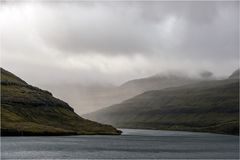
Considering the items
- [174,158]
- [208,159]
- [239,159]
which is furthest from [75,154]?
[239,159]

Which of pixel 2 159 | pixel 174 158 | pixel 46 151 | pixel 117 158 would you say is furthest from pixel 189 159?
pixel 2 159

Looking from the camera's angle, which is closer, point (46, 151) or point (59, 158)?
point (59, 158)

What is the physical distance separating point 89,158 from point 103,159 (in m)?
5.62

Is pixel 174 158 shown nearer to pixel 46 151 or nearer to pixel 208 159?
pixel 208 159

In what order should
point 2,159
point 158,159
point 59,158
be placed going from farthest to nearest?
point 158,159, point 59,158, point 2,159

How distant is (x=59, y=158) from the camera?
561ft

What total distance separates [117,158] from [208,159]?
41.8 metres

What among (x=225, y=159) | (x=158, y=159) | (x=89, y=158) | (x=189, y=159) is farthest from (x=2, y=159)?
(x=225, y=159)

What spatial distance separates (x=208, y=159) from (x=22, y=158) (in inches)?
3086

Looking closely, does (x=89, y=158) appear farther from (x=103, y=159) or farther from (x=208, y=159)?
(x=208, y=159)

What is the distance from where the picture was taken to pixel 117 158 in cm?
17800

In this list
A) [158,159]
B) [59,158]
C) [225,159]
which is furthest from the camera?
[225,159]

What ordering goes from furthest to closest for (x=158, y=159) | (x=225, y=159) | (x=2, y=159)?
1. (x=225, y=159)
2. (x=158, y=159)
3. (x=2, y=159)

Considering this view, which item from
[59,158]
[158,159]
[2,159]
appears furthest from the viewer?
[158,159]
